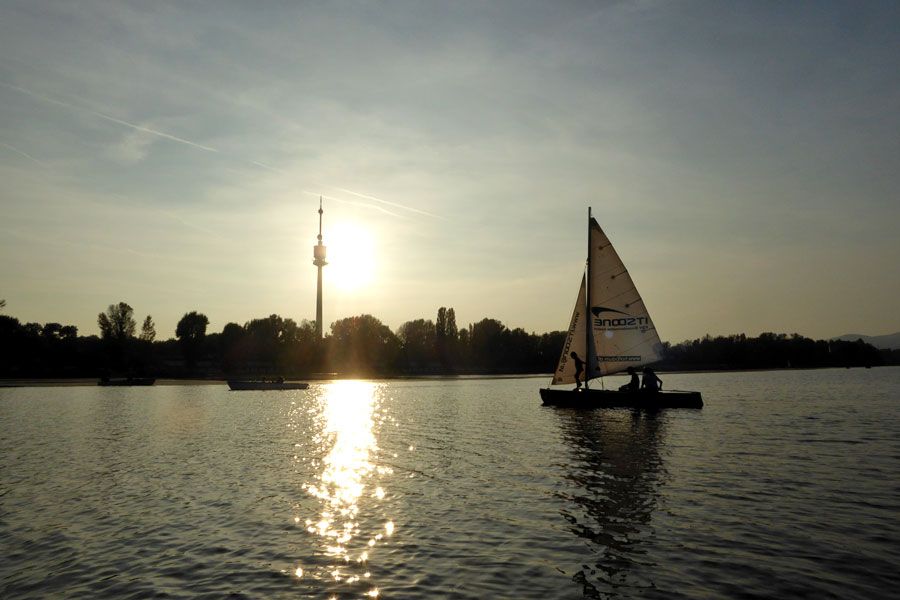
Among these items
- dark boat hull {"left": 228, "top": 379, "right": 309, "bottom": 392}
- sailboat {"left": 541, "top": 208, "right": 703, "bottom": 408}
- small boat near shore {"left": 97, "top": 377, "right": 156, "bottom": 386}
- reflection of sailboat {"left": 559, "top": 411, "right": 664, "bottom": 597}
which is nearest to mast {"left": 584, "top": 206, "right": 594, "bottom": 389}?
sailboat {"left": 541, "top": 208, "right": 703, "bottom": 408}

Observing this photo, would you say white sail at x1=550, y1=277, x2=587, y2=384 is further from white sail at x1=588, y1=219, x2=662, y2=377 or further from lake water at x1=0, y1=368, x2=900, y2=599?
lake water at x1=0, y1=368, x2=900, y2=599

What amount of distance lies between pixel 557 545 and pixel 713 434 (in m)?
28.4

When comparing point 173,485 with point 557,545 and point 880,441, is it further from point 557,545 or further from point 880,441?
point 880,441

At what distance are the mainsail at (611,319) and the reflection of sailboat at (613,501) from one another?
53.0 ft

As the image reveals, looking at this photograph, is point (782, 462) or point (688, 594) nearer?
point (688, 594)

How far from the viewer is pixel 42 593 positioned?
1366 centimetres

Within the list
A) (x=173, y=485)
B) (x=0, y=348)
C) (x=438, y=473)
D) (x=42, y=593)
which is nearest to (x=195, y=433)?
(x=173, y=485)

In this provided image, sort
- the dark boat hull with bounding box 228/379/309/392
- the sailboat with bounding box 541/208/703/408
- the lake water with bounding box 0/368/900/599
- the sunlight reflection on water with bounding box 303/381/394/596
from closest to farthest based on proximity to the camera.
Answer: the lake water with bounding box 0/368/900/599 → the sunlight reflection on water with bounding box 303/381/394/596 → the sailboat with bounding box 541/208/703/408 → the dark boat hull with bounding box 228/379/309/392

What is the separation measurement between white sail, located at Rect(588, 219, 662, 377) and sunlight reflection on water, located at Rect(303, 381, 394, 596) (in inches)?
938

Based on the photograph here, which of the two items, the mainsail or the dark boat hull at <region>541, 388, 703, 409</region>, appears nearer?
the dark boat hull at <region>541, 388, 703, 409</region>

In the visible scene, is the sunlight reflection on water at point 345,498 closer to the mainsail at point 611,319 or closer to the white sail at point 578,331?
the white sail at point 578,331

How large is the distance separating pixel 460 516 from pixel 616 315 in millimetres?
42279

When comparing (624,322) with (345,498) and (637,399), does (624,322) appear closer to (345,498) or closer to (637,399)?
(637,399)

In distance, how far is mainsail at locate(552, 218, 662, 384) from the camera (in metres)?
59.1
